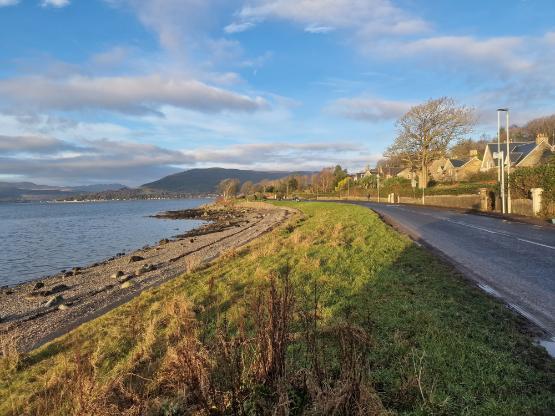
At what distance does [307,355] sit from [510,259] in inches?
394

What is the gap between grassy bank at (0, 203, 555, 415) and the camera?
3816 mm

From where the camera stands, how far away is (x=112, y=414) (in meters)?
3.87

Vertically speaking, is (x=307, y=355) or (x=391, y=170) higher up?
(x=391, y=170)

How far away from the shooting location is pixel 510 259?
11.9 m

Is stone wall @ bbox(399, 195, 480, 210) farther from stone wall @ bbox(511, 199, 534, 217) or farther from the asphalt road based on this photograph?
the asphalt road

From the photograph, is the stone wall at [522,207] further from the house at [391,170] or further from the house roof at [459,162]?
the house at [391,170]

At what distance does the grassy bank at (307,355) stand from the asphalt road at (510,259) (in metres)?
0.73

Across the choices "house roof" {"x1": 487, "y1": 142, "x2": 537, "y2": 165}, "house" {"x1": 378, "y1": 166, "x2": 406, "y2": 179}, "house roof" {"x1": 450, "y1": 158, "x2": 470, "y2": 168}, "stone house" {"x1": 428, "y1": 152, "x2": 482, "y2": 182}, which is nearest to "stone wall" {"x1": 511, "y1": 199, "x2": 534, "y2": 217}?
"house roof" {"x1": 487, "y1": 142, "x2": 537, "y2": 165}

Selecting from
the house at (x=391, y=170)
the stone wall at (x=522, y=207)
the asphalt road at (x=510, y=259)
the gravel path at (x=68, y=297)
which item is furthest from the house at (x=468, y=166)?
the gravel path at (x=68, y=297)

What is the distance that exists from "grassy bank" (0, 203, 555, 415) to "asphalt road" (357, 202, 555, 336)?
73cm

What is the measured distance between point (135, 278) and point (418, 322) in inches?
564

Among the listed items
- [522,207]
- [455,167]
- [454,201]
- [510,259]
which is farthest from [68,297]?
[455,167]

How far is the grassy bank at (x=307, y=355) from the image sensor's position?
3816 millimetres

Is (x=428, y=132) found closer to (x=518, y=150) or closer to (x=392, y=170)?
(x=518, y=150)
